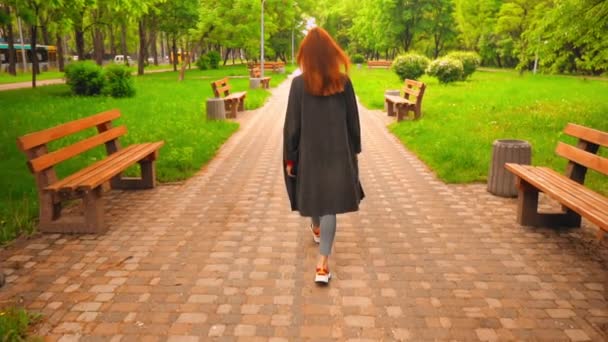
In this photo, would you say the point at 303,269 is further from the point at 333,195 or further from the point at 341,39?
the point at 341,39

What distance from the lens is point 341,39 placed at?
297 ft

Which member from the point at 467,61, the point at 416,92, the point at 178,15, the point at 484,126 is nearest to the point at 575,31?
the point at 484,126

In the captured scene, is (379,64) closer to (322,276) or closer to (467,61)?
(467,61)

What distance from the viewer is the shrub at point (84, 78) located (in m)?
18.3

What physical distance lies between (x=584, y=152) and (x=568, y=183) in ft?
1.06

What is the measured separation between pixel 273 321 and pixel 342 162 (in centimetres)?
122

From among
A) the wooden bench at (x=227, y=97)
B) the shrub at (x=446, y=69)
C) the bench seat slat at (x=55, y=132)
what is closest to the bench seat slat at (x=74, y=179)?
the bench seat slat at (x=55, y=132)

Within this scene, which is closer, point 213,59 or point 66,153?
point 66,153

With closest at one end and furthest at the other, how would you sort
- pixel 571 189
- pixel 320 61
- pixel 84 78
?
pixel 320 61 → pixel 571 189 → pixel 84 78

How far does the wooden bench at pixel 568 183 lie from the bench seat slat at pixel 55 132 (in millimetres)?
4645

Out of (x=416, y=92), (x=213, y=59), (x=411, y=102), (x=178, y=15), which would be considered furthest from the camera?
(x=213, y=59)

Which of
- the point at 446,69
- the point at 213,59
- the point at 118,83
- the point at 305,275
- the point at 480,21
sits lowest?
the point at 305,275

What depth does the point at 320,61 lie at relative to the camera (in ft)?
11.8

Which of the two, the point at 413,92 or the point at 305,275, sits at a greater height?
the point at 413,92
